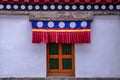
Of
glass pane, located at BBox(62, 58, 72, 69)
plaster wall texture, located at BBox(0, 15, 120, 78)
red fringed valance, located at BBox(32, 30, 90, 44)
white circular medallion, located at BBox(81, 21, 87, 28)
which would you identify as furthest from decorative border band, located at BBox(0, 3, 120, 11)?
glass pane, located at BBox(62, 58, 72, 69)

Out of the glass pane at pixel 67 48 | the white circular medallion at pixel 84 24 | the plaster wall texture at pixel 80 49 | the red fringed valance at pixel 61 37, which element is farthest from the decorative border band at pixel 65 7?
the glass pane at pixel 67 48

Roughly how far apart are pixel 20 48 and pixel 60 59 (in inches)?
55.4

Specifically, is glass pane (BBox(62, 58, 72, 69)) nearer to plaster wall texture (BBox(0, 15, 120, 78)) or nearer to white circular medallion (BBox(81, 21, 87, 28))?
plaster wall texture (BBox(0, 15, 120, 78))

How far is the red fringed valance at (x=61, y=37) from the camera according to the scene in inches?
412

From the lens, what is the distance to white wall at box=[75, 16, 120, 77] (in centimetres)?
1066

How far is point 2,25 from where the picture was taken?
35.0 ft

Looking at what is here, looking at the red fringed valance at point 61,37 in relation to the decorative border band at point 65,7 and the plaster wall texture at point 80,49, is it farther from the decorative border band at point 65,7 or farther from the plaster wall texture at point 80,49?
the decorative border band at point 65,7

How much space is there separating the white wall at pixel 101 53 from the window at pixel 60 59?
28 centimetres

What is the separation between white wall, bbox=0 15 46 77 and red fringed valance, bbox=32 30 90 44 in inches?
10.8

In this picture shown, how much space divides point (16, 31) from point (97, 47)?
2.78m

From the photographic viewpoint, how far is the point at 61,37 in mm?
10516

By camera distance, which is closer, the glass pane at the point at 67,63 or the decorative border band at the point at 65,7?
the decorative border band at the point at 65,7

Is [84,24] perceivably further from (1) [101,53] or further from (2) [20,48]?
(2) [20,48]

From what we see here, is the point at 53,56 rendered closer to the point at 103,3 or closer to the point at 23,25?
the point at 23,25
